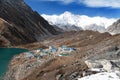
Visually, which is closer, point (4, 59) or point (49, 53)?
point (49, 53)

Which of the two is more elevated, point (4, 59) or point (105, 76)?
point (105, 76)

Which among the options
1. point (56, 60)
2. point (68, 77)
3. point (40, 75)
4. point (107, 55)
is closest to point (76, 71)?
point (68, 77)

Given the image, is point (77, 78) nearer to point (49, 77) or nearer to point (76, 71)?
point (76, 71)

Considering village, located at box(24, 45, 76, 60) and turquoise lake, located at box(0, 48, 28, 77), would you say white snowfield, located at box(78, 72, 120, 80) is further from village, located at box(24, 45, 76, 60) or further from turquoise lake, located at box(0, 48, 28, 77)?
village, located at box(24, 45, 76, 60)

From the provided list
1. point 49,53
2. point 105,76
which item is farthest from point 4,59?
point 105,76

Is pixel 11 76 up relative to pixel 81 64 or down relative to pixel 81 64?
down

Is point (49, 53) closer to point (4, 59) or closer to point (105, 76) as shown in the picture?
point (4, 59)

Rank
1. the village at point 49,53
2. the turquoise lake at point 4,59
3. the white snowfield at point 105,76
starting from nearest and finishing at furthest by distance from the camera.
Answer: the white snowfield at point 105,76, the turquoise lake at point 4,59, the village at point 49,53

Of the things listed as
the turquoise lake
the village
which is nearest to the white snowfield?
the turquoise lake

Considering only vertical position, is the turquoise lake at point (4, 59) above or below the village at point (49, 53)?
below

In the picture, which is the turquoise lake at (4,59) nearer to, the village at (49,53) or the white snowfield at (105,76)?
the village at (49,53)

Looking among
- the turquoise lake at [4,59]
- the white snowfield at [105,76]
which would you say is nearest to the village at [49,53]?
the turquoise lake at [4,59]
